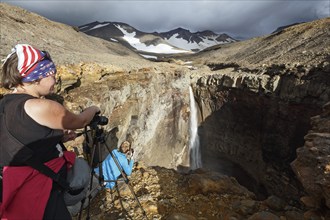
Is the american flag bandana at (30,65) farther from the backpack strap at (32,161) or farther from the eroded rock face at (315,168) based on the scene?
the eroded rock face at (315,168)

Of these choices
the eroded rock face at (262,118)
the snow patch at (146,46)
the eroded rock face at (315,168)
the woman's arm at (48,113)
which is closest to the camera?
the woman's arm at (48,113)

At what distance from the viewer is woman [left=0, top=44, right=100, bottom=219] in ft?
7.59

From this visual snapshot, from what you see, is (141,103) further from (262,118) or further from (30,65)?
(30,65)

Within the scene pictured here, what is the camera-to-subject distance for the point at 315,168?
219 inches

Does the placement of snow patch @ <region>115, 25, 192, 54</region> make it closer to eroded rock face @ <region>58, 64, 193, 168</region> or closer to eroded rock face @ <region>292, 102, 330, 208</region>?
eroded rock face @ <region>58, 64, 193, 168</region>

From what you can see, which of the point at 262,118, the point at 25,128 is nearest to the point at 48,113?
the point at 25,128

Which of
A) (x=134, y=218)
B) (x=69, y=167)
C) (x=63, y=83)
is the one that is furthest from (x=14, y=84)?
(x=63, y=83)

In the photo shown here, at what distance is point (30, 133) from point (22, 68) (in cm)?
69

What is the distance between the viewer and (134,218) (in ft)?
20.7

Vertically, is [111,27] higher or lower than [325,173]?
higher

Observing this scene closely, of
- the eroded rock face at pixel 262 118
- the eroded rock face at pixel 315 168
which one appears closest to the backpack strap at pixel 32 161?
the eroded rock face at pixel 315 168

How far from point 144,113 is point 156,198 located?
511 inches

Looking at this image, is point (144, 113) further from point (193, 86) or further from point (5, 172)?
point (5, 172)

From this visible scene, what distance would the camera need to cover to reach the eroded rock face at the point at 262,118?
19.3 meters
